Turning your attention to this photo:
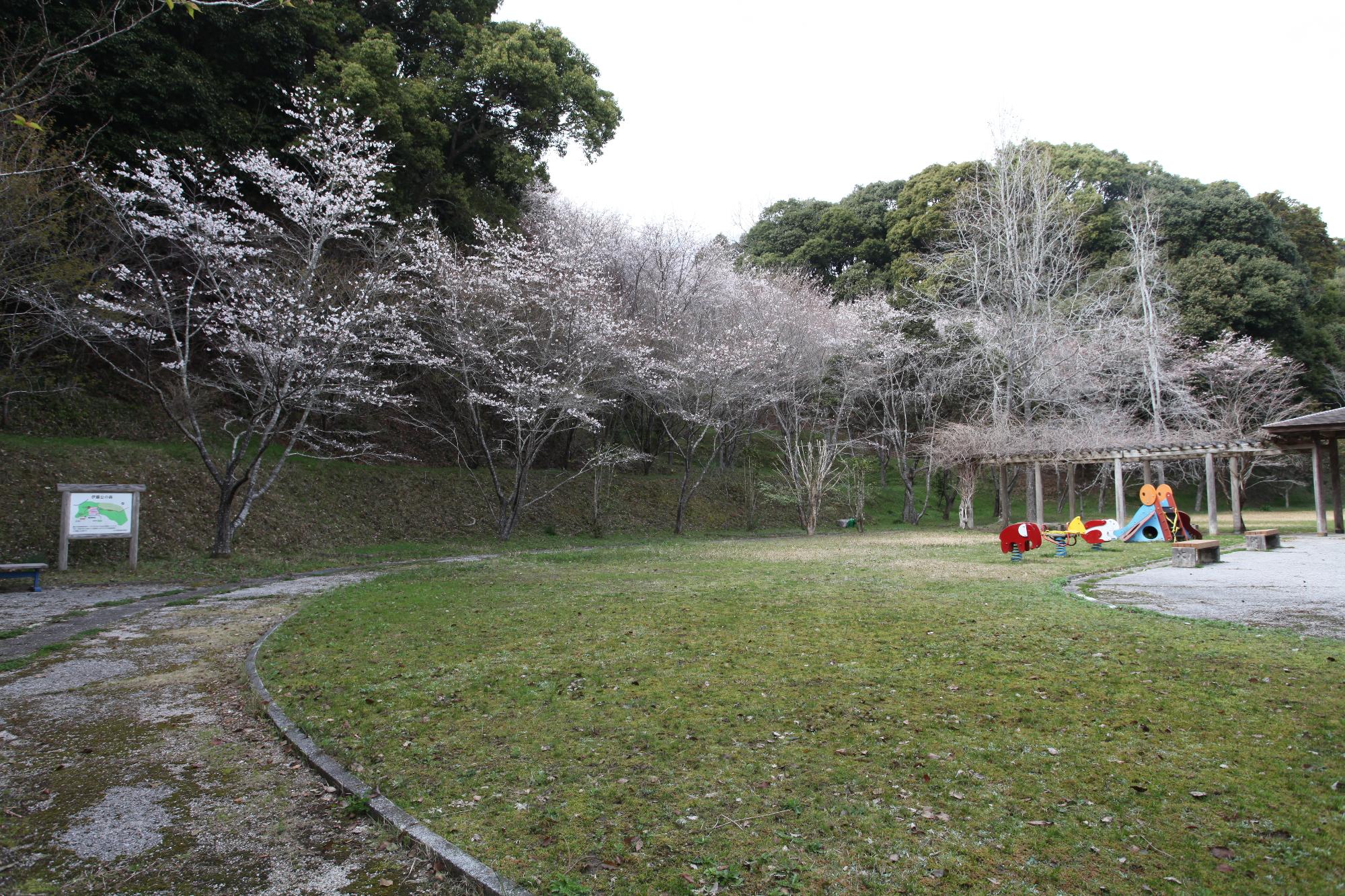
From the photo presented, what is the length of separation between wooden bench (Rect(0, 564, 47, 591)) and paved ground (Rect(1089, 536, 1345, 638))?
1387 cm

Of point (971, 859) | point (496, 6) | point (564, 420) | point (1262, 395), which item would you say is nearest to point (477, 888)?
point (971, 859)

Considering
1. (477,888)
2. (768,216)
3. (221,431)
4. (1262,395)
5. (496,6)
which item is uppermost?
(768,216)

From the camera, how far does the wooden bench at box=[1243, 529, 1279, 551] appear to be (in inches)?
584

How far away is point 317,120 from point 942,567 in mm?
14834

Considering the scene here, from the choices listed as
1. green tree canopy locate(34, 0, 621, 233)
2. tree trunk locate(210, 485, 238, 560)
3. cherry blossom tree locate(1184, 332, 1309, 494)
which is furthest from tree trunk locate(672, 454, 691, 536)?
cherry blossom tree locate(1184, 332, 1309, 494)

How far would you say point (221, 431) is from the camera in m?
17.9

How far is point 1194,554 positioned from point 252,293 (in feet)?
56.6

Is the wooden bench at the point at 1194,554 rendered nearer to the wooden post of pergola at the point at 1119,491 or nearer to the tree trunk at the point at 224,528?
the wooden post of pergola at the point at 1119,491

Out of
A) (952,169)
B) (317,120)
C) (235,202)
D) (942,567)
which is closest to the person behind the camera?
(942,567)

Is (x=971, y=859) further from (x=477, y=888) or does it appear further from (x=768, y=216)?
(x=768, y=216)

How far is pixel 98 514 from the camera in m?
11.6

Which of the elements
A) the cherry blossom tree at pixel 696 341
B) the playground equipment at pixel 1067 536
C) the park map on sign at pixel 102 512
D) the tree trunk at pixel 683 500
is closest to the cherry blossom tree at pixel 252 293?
the park map on sign at pixel 102 512

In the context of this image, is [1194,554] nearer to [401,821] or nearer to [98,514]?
[401,821]

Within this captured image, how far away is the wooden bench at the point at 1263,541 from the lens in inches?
584
